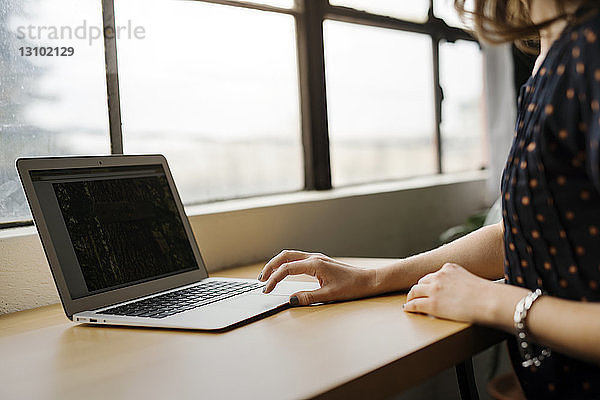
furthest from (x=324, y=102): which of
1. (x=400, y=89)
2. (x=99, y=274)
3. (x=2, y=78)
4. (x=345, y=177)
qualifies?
(x=99, y=274)

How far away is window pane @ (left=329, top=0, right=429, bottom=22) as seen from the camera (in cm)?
241

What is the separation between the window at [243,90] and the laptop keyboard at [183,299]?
1.27ft

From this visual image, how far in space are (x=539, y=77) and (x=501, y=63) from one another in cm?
180

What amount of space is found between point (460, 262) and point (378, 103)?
138cm

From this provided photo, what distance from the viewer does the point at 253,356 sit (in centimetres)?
93

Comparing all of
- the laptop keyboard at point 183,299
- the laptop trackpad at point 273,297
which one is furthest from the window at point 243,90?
the laptop trackpad at point 273,297

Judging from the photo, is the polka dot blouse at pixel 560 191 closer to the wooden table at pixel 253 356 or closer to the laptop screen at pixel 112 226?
the wooden table at pixel 253 356

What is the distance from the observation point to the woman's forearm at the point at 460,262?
1250 mm

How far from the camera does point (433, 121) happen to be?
290 centimetres

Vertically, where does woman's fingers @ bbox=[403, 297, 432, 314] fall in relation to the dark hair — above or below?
below

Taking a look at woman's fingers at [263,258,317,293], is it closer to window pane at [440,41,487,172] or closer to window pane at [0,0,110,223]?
window pane at [0,0,110,223]

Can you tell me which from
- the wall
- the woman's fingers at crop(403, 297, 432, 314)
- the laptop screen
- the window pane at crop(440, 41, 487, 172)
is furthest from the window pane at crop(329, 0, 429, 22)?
the woman's fingers at crop(403, 297, 432, 314)

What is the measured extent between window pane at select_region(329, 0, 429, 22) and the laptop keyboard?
1220 millimetres

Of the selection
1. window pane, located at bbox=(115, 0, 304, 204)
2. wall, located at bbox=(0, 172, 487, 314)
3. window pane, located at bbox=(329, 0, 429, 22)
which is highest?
window pane, located at bbox=(329, 0, 429, 22)
